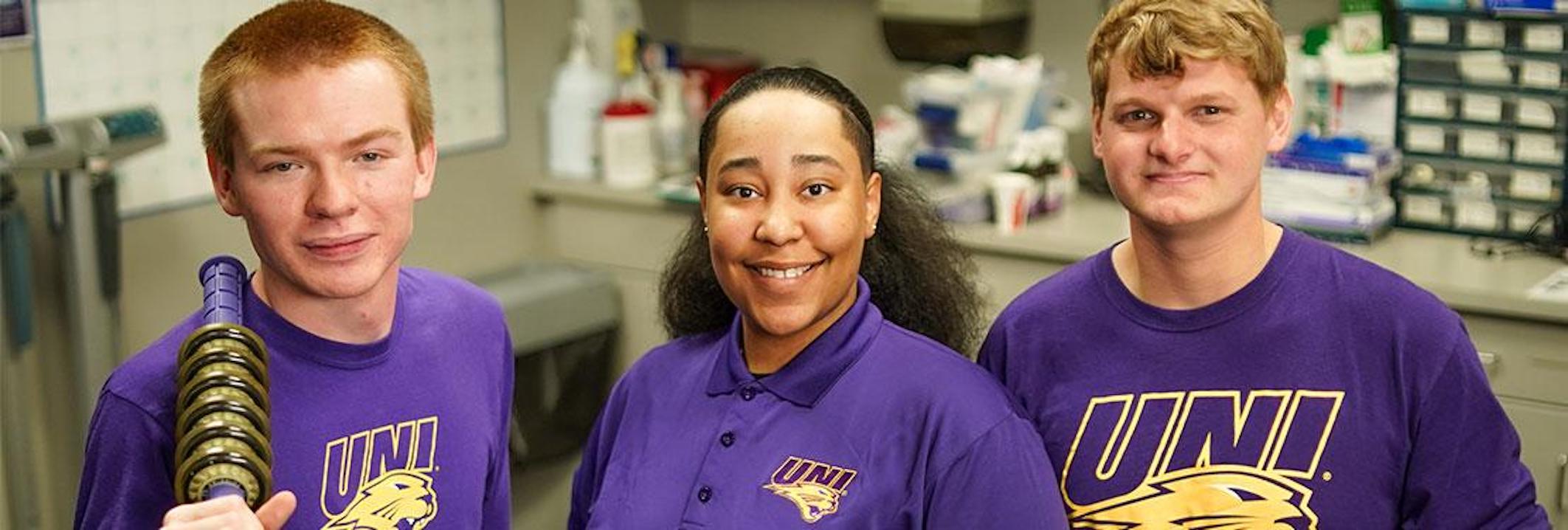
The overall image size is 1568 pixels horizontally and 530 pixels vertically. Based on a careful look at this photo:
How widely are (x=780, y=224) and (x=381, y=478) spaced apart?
42cm

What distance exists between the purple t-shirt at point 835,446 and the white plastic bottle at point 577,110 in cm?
202

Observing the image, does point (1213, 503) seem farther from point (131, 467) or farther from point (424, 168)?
point (131, 467)

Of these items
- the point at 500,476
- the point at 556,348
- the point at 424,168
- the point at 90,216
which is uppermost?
the point at 424,168

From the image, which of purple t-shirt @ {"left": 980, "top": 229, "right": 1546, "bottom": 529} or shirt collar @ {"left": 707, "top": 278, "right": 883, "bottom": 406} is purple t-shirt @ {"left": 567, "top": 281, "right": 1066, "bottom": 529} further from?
purple t-shirt @ {"left": 980, "top": 229, "right": 1546, "bottom": 529}

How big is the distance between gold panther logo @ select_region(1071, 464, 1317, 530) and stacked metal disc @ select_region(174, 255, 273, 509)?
714mm

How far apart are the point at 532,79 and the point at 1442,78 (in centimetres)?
172

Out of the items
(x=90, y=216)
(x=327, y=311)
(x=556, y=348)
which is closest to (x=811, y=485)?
(x=327, y=311)

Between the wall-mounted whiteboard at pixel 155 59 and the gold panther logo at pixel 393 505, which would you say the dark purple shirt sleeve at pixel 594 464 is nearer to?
the gold panther logo at pixel 393 505

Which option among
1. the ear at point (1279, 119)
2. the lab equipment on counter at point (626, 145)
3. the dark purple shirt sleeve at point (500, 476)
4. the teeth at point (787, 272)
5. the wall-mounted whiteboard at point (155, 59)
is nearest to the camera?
the teeth at point (787, 272)

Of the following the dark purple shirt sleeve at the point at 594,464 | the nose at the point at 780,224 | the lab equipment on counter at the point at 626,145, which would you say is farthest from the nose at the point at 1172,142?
the lab equipment on counter at the point at 626,145

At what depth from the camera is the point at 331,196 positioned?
1.50 metres

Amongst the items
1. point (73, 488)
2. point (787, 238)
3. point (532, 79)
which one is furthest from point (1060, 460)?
point (532, 79)

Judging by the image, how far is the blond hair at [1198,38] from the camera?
1.56 meters

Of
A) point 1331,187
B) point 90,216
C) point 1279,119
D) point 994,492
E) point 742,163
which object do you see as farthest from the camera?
point 1331,187
